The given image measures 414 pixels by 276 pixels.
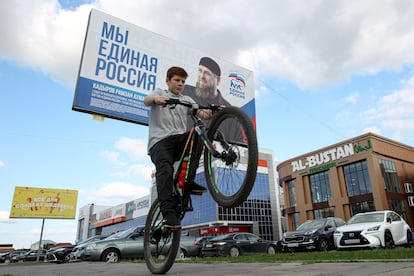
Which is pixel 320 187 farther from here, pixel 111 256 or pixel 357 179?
pixel 111 256

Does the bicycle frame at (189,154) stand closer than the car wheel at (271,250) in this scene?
Yes

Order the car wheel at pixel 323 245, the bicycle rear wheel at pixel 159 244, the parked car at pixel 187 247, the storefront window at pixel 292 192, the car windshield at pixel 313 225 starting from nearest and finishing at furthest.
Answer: the bicycle rear wheel at pixel 159 244, the car wheel at pixel 323 245, the car windshield at pixel 313 225, the parked car at pixel 187 247, the storefront window at pixel 292 192

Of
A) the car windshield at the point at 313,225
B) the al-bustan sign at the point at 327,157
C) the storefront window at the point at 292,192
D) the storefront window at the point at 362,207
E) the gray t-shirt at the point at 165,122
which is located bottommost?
the car windshield at the point at 313,225

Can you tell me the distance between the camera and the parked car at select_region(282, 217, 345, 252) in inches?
441

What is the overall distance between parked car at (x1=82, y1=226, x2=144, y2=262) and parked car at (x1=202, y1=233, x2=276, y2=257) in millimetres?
3870

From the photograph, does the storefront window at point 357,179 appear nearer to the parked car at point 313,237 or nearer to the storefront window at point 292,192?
the storefront window at point 292,192

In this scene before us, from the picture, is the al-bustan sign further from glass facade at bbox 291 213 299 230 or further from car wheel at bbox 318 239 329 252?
car wheel at bbox 318 239 329 252

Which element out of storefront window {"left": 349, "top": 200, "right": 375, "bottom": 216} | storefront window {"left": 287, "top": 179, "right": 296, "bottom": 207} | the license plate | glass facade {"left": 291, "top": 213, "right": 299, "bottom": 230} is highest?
storefront window {"left": 287, "top": 179, "right": 296, "bottom": 207}

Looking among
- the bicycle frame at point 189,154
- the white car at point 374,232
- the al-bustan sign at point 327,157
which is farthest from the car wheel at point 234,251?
the al-bustan sign at point 327,157

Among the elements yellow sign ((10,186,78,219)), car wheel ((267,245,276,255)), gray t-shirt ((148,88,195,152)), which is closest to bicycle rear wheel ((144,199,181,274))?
gray t-shirt ((148,88,195,152))

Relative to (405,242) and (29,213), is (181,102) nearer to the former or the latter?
(405,242)

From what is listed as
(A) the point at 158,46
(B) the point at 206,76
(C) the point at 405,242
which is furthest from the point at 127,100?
(C) the point at 405,242

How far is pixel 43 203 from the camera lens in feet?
118

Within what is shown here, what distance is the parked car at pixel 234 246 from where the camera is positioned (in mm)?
13000
